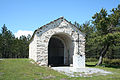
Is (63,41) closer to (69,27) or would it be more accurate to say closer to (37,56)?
(69,27)

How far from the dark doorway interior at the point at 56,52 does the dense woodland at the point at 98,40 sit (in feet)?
14.7

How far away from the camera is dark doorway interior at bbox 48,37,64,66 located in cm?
1969

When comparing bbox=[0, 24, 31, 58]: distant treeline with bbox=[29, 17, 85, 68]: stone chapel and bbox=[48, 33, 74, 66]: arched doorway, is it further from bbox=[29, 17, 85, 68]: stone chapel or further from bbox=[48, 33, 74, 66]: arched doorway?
bbox=[29, 17, 85, 68]: stone chapel

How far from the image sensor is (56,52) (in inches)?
781

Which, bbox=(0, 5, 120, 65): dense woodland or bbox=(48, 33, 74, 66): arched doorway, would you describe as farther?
bbox=(48, 33, 74, 66): arched doorway

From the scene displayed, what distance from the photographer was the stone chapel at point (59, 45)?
14664mm

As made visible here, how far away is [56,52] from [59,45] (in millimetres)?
1121

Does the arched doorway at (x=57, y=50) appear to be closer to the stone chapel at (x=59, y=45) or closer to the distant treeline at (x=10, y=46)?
the stone chapel at (x=59, y=45)

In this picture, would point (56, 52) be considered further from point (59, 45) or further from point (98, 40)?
point (98, 40)

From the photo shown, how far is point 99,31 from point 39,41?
27.9 ft

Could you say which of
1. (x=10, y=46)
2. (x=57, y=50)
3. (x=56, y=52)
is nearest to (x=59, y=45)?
(x=57, y=50)

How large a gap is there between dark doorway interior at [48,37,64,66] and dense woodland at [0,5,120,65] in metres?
4.49

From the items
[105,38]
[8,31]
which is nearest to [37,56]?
[105,38]

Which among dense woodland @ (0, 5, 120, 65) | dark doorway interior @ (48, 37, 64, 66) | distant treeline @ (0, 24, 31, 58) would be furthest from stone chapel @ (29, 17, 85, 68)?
distant treeline @ (0, 24, 31, 58)
